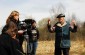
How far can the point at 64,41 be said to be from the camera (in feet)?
41.6

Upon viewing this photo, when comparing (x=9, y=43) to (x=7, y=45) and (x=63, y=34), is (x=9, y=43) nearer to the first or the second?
(x=7, y=45)

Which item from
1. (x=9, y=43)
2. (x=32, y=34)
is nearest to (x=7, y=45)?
(x=9, y=43)

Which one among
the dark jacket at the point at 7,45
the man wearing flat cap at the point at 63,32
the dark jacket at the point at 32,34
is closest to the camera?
the dark jacket at the point at 7,45

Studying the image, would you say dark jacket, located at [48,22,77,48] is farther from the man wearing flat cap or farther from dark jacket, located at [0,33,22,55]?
dark jacket, located at [0,33,22,55]

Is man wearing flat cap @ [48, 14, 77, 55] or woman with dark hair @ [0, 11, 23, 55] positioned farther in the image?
man wearing flat cap @ [48, 14, 77, 55]

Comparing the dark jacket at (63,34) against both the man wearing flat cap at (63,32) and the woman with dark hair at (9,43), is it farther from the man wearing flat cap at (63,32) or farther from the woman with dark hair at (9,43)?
the woman with dark hair at (9,43)

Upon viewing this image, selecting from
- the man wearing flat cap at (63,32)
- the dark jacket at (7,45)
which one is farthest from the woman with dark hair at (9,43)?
the man wearing flat cap at (63,32)

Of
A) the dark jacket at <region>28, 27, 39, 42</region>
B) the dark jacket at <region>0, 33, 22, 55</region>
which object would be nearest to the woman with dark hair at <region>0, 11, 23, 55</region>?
the dark jacket at <region>0, 33, 22, 55</region>

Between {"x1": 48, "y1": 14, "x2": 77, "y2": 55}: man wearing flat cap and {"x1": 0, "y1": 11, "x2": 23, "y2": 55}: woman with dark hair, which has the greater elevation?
{"x1": 0, "y1": 11, "x2": 23, "y2": 55}: woman with dark hair

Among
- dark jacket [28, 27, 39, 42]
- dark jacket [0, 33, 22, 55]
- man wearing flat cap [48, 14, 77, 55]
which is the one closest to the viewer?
dark jacket [0, 33, 22, 55]

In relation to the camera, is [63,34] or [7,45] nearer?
[7,45]

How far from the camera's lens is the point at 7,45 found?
23.6 feet

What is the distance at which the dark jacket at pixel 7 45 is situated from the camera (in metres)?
7.19

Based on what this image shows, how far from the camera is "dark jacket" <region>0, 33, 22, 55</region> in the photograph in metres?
7.19
